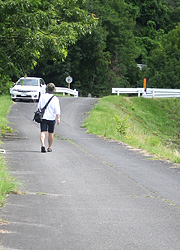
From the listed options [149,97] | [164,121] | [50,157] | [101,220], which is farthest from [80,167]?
[149,97]

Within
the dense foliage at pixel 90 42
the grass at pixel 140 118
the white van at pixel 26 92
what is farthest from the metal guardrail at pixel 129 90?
the white van at pixel 26 92

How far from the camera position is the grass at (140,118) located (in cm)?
2266

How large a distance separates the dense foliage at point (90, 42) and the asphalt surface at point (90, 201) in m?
3.30

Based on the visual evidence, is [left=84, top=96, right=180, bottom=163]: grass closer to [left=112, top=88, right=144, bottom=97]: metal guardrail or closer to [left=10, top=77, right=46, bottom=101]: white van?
[left=112, top=88, right=144, bottom=97]: metal guardrail

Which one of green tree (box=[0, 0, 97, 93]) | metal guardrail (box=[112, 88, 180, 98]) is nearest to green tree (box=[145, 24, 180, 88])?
metal guardrail (box=[112, 88, 180, 98])

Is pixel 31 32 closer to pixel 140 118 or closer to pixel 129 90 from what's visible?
pixel 140 118

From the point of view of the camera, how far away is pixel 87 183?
9273 mm

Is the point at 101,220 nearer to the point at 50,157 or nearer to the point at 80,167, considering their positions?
the point at 80,167

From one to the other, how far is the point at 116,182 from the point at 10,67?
26.0 ft

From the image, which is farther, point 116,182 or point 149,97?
point 149,97

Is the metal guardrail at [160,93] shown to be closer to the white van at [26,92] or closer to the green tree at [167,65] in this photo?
the white van at [26,92]

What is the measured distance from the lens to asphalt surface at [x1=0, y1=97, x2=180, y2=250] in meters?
5.71

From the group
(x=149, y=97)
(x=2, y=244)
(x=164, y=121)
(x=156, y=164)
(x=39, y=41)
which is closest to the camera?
(x=2, y=244)

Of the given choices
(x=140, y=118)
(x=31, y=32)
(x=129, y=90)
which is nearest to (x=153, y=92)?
(x=129, y=90)
